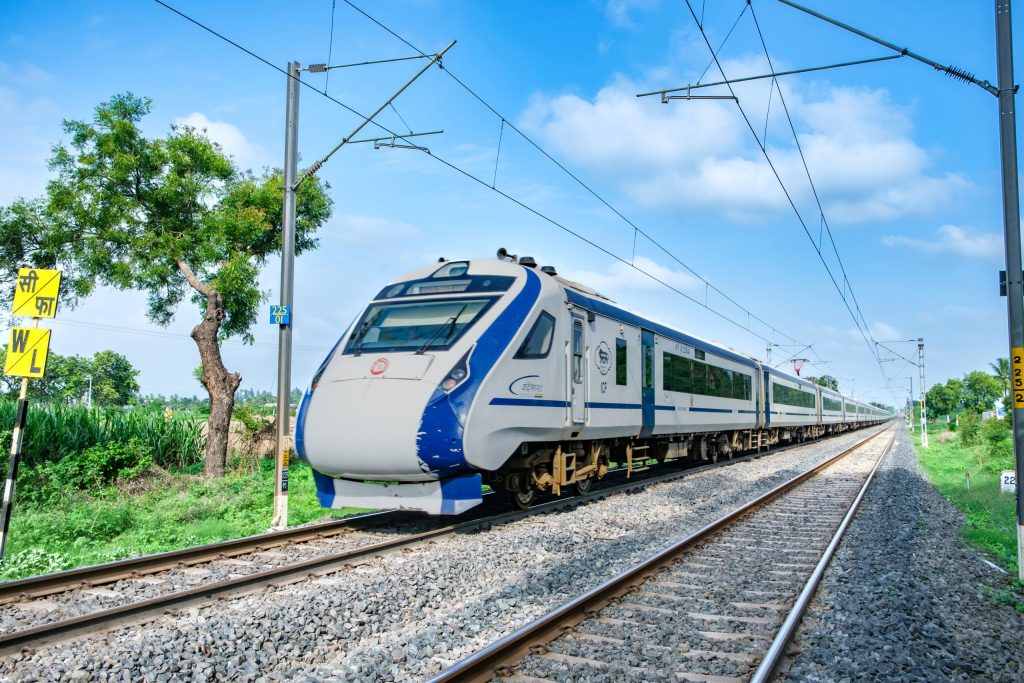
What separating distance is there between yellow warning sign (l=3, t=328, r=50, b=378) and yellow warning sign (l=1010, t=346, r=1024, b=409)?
34.5 feet

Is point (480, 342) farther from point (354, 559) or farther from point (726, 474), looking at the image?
point (726, 474)

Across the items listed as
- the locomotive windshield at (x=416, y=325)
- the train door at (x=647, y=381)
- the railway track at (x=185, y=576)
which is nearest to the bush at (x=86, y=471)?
the railway track at (x=185, y=576)

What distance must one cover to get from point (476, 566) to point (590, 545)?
1.76 meters

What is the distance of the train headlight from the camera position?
28.0ft

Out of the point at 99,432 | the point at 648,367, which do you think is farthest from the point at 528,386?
the point at 99,432

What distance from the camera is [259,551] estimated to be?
319 inches

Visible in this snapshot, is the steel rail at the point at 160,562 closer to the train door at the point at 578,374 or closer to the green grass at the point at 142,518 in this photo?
the green grass at the point at 142,518

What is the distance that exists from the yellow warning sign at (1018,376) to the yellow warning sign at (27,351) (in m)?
10.5

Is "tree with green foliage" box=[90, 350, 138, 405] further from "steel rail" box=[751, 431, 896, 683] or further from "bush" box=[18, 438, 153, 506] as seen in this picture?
"steel rail" box=[751, 431, 896, 683]

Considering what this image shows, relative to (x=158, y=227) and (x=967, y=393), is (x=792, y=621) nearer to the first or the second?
(x=158, y=227)

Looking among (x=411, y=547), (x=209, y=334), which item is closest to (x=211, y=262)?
(x=209, y=334)

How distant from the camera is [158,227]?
720 inches

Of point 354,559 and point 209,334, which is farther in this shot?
point 209,334

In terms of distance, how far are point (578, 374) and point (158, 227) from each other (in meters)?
12.5
